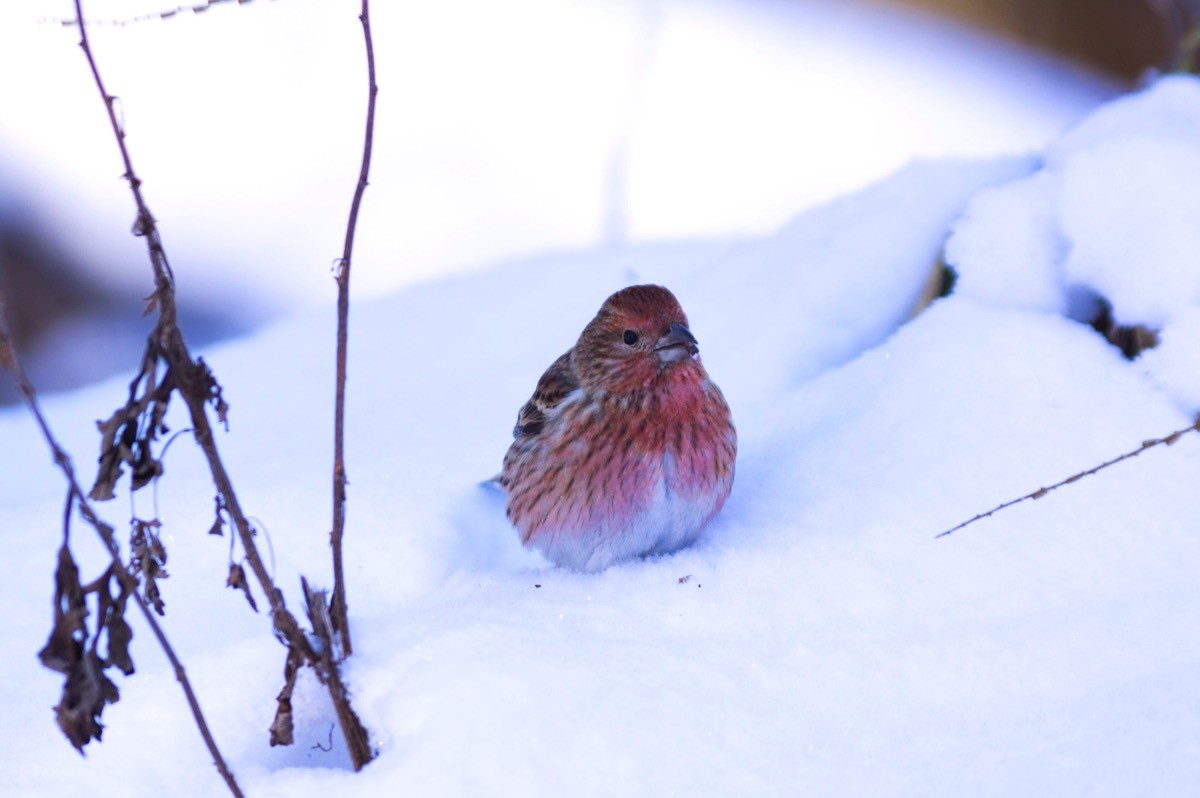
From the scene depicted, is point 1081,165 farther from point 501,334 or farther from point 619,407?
point 501,334

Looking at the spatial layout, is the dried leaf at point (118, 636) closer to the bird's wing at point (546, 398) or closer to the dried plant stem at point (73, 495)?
the dried plant stem at point (73, 495)

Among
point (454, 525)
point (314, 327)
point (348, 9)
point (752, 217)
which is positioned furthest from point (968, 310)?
point (348, 9)

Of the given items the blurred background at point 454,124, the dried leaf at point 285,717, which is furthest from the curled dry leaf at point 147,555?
the blurred background at point 454,124

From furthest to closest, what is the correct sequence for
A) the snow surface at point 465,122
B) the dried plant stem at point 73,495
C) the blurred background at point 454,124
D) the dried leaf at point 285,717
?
the snow surface at point 465,122 → the blurred background at point 454,124 → the dried leaf at point 285,717 → the dried plant stem at point 73,495

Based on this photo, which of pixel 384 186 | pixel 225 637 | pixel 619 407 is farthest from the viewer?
pixel 384 186

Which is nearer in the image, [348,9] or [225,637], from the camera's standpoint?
[225,637]

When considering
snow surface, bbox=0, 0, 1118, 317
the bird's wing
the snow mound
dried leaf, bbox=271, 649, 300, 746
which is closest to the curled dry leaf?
dried leaf, bbox=271, 649, 300, 746

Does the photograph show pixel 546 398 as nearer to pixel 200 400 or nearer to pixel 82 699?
pixel 200 400
